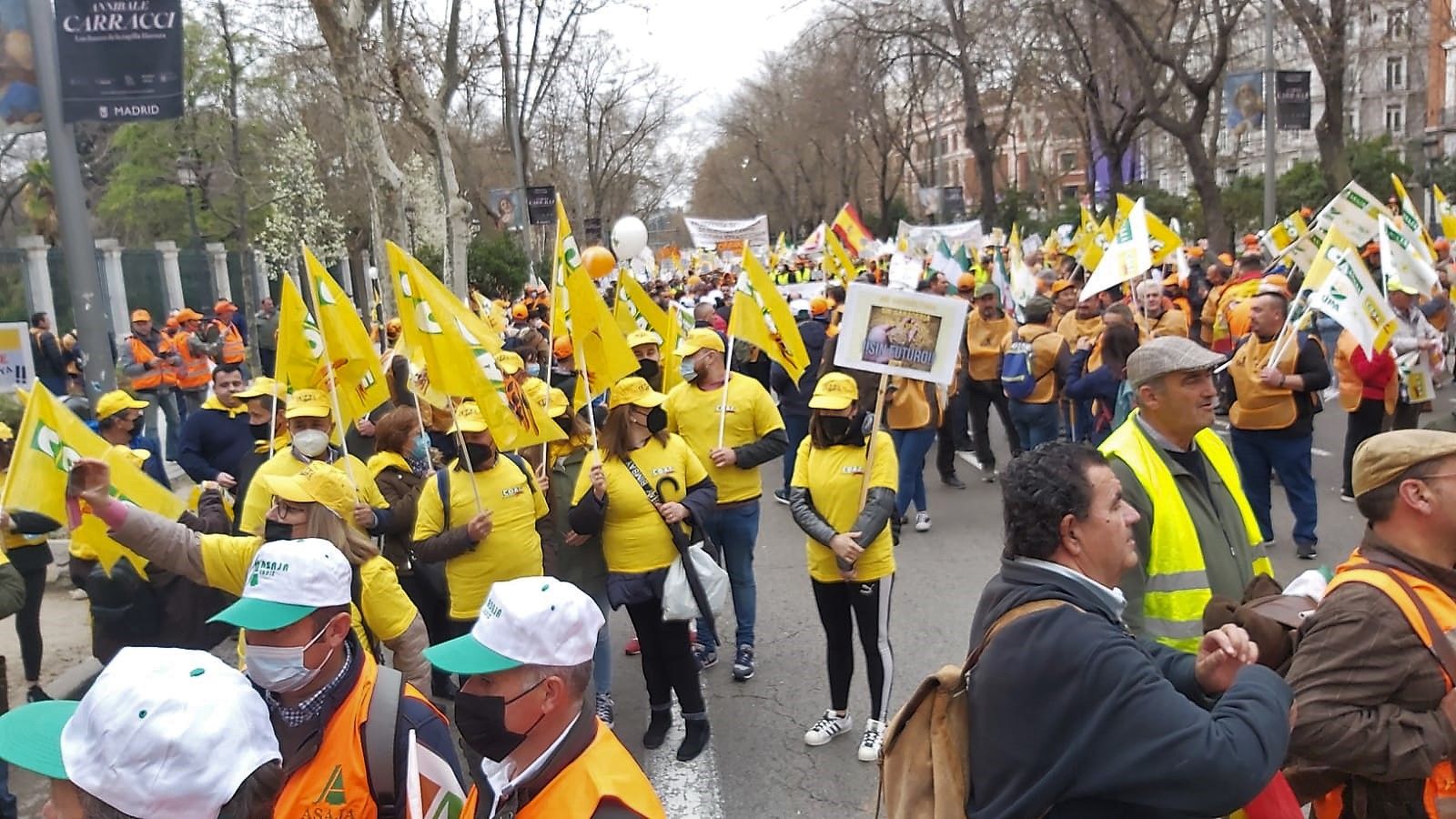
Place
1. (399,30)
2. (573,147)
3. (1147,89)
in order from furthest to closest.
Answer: (573,147)
(1147,89)
(399,30)

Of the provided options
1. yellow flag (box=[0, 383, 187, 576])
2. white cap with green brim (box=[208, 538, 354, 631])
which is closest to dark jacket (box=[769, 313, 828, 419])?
yellow flag (box=[0, 383, 187, 576])

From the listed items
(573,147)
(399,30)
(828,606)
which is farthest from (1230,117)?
(573,147)

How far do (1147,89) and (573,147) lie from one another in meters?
33.5

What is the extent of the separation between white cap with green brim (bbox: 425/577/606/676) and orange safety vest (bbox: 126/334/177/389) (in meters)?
12.8

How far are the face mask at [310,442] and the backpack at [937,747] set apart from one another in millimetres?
4252

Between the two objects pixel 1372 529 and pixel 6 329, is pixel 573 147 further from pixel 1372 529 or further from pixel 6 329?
pixel 1372 529

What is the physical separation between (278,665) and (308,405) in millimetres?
3467

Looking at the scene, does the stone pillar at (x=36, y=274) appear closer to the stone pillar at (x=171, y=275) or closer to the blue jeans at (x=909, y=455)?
the stone pillar at (x=171, y=275)

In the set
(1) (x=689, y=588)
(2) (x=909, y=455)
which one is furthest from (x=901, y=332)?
(2) (x=909, y=455)

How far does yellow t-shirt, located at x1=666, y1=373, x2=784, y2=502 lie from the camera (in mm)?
6238

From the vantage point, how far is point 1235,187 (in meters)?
34.2

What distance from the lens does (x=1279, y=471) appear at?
Answer: 7.45m

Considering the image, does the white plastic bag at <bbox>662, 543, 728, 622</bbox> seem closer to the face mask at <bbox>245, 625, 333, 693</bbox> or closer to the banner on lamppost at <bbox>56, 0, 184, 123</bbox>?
the face mask at <bbox>245, 625, 333, 693</bbox>

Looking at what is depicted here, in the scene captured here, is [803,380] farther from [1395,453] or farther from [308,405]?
[1395,453]
